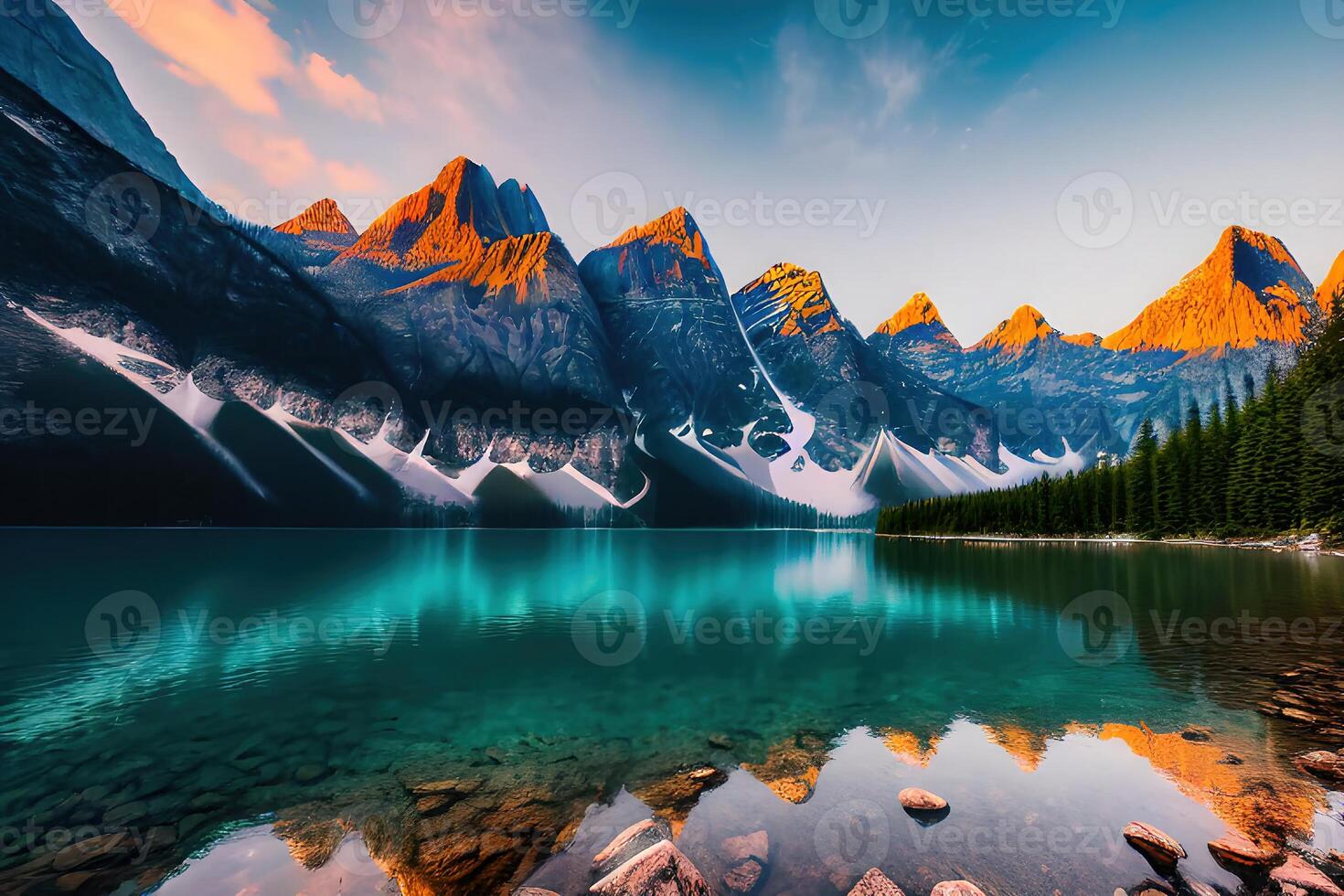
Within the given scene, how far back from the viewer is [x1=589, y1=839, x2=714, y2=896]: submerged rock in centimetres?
752

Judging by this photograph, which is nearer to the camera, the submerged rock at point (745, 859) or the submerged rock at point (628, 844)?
the submerged rock at point (745, 859)

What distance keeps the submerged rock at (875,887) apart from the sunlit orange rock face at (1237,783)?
6.78m

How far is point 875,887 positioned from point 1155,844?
504cm

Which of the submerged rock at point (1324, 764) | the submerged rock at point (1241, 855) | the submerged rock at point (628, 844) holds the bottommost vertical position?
the submerged rock at point (628, 844)

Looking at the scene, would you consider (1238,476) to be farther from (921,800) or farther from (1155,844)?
(921,800)

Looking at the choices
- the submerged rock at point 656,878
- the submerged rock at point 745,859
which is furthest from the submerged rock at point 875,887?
the submerged rock at point 656,878

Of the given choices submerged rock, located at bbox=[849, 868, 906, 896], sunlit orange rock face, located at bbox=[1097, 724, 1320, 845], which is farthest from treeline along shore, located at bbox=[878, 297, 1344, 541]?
submerged rock, located at bbox=[849, 868, 906, 896]

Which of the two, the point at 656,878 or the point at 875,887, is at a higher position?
the point at 656,878

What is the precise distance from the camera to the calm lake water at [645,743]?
369 inches

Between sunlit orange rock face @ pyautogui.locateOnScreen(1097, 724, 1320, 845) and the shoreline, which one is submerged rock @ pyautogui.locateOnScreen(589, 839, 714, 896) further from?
the shoreline

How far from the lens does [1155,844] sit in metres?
8.86

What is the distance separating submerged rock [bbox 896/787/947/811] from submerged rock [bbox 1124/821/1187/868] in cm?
295

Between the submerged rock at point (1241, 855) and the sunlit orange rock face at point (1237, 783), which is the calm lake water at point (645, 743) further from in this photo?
the submerged rock at point (1241, 855)

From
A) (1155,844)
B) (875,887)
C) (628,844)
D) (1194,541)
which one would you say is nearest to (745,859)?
(628,844)
